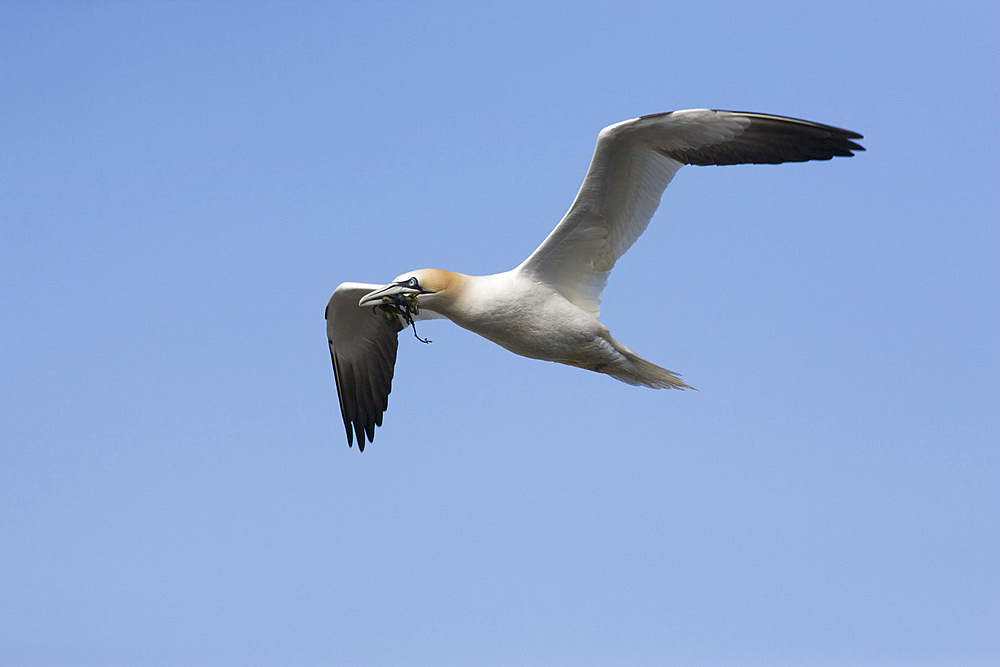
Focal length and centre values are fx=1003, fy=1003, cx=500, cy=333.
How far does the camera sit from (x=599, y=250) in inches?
336

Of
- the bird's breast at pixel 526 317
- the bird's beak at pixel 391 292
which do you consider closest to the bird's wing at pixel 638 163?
the bird's breast at pixel 526 317

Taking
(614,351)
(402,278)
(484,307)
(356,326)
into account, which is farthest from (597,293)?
(356,326)

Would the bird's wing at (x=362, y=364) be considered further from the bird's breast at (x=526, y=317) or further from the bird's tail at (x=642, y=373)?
the bird's tail at (x=642, y=373)

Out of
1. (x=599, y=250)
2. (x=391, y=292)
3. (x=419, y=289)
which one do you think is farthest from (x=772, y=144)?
(x=391, y=292)

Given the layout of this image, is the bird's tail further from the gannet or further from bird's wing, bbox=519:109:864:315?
bird's wing, bbox=519:109:864:315

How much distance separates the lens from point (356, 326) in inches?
418

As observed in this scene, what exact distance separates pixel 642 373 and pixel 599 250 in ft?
3.83

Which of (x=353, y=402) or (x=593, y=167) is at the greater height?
(x=593, y=167)

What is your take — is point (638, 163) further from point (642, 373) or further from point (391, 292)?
point (391, 292)

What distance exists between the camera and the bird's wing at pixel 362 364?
10555 millimetres

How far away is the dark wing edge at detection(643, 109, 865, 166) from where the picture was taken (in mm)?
7742

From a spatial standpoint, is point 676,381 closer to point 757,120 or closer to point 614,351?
point 614,351

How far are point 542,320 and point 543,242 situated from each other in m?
0.65

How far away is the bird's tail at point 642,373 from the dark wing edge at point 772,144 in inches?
67.2
